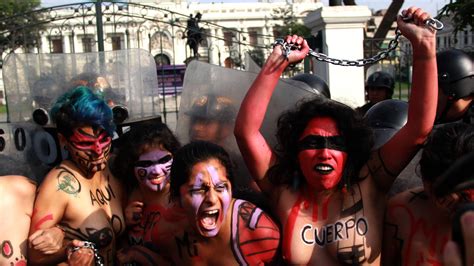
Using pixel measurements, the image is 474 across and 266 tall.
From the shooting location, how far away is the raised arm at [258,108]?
7.93 feet

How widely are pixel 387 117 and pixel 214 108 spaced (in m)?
1.03

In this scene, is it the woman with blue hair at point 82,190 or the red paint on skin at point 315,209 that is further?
the woman with blue hair at point 82,190

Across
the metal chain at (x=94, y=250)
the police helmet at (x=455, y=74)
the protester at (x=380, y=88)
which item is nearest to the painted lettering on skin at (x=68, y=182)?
the metal chain at (x=94, y=250)

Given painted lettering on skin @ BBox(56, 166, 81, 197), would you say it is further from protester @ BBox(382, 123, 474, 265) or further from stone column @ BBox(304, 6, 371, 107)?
stone column @ BBox(304, 6, 371, 107)

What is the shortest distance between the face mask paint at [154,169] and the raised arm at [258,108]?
56cm

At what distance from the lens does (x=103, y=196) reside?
2918mm

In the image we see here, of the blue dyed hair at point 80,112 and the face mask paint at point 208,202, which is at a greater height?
the blue dyed hair at point 80,112

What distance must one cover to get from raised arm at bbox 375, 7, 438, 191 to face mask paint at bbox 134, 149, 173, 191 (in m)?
1.20

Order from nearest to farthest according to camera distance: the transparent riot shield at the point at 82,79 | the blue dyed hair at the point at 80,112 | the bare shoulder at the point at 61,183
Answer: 1. the bare shoulder at the point at 61,183
2. the blue dyed hair at the point at 80,112
3. the transparent riot shield at the point at 82,79

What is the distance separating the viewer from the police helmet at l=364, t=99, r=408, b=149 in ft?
9.89

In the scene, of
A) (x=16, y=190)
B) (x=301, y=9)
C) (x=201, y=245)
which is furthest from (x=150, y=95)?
(x=301, y=9)

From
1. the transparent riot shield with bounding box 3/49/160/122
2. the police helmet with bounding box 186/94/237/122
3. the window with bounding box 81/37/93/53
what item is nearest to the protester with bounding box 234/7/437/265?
the police helmet with bounding box 186/94/237/122

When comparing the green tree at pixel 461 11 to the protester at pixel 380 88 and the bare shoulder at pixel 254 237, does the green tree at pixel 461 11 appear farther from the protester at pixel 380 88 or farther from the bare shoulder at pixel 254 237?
the bare shoulder at pixel 254 237

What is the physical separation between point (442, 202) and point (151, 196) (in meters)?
1.51
